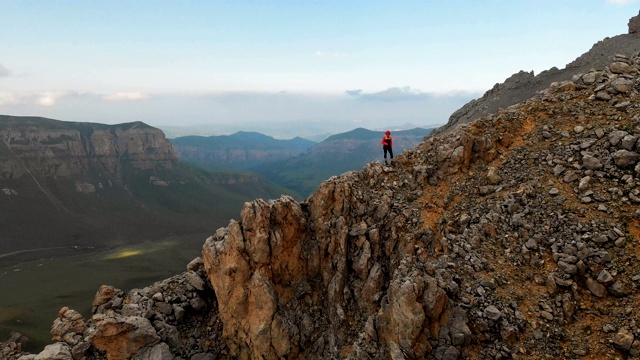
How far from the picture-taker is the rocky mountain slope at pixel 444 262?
56.0ft

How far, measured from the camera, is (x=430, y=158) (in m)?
27.8

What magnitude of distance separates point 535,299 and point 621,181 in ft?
26.9

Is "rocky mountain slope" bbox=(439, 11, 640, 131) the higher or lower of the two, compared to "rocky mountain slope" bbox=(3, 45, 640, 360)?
higher

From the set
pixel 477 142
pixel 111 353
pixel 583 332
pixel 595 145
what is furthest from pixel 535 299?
pixel 111 353

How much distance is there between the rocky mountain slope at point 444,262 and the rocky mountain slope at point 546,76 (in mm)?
21318

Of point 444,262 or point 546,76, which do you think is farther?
point 546,76

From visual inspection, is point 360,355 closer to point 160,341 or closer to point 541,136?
point 160,341

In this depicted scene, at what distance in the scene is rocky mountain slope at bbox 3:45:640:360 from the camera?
56.0ft

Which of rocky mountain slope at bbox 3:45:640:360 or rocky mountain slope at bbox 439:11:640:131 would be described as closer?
rocky mountain slope at bbox 3:45:640:360

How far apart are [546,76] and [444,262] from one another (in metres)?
42.5

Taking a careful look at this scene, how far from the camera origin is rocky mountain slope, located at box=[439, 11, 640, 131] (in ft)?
150

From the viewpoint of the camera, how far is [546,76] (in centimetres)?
5028

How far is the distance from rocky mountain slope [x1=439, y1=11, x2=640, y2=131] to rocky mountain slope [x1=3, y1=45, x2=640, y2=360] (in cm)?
2132

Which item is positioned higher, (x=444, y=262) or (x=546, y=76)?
(x=546, y=76)
